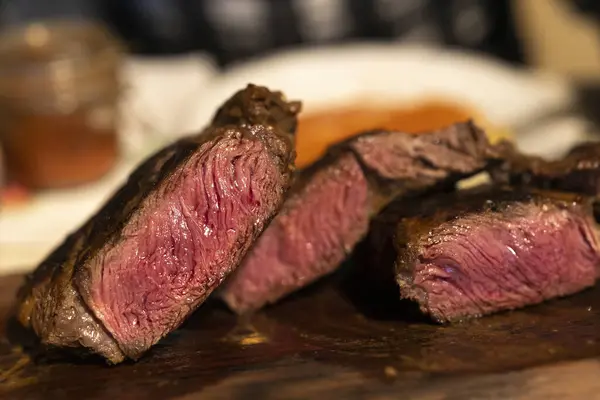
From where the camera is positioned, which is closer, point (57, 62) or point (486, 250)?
point (486, 250)

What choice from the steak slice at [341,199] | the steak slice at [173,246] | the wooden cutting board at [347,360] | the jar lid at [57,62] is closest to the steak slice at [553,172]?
the steak slice at [341,199]

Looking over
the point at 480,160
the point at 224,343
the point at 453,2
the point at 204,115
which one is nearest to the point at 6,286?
the point at 224,343

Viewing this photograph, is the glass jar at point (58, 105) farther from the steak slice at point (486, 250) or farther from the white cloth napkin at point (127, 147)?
the steak slice at point (486, 250)

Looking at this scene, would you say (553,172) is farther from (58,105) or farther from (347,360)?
(58,105)

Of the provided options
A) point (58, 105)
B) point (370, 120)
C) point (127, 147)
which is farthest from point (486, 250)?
point (127, 147)

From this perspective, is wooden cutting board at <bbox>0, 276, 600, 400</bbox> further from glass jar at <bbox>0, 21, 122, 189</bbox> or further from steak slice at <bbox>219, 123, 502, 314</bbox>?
glass jar at <bbox>0, 21, 122, 189</bbox>
